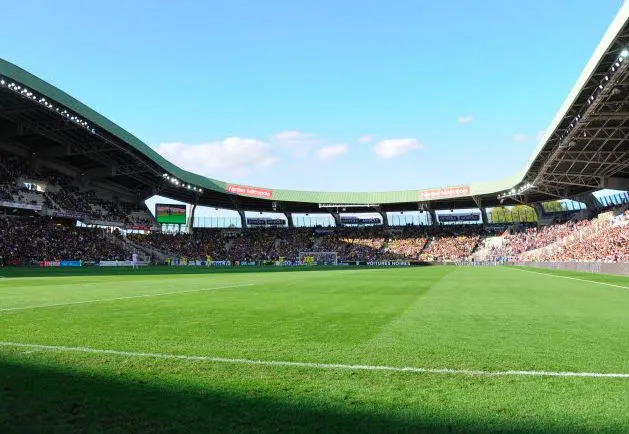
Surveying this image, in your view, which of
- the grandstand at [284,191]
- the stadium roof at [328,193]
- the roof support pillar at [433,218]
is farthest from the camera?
the roof support pillar at [433,218]

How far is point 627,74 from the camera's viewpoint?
28750 millimetres

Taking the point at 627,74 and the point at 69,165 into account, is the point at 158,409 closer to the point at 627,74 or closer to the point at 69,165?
the point at 627,74

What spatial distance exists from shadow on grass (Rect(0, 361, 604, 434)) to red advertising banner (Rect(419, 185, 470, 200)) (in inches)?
3126

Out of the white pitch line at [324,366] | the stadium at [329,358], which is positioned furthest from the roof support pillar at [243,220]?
the white pitch line at [324,366]

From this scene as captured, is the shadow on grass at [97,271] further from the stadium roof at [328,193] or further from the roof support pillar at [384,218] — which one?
the roof support pillar at [384,218]

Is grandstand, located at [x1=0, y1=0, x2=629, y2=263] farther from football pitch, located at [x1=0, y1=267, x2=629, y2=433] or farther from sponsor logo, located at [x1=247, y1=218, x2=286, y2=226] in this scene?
football pitch, located at [x1=0, y1=267, x2=629, y2=433]

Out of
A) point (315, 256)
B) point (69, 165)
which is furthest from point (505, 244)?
point (69, 165)

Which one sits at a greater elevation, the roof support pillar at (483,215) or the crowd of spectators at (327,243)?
the roof support pillar at (483,215)

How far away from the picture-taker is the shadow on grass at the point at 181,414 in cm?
401

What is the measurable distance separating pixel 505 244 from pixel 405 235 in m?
19.2

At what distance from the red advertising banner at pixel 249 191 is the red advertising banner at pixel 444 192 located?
26.9 m

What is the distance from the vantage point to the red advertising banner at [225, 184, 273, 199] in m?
80.6

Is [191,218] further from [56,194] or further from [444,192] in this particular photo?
[444,192]

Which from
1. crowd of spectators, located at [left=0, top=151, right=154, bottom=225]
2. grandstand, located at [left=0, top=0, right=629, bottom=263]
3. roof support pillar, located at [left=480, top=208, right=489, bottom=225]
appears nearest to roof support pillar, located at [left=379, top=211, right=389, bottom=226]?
grandstand, located at [left=0, top=0, right=629, bottom=263]
